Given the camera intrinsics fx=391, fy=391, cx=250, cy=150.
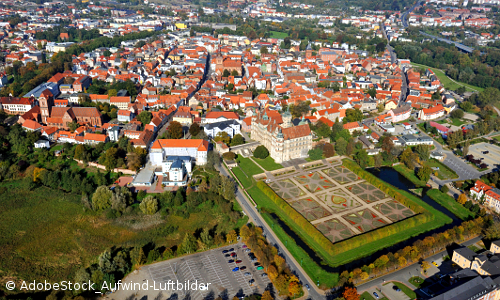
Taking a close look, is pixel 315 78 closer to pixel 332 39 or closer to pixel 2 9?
pixel 332 39

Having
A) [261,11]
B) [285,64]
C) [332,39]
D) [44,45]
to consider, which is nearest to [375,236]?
[285,64]

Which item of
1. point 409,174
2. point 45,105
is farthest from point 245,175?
point 45,105

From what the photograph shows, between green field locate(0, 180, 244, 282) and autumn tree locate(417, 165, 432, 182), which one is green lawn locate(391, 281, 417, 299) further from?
autumn tree locate(417, 165, 432, 182)

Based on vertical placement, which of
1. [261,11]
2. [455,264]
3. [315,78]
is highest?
[261,11]

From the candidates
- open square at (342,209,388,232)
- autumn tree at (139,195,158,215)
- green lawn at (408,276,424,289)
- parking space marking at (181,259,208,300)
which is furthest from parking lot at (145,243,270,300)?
open square at (342,209,388,232)

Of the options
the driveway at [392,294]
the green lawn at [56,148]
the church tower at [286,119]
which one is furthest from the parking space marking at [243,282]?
the green lawn at [56,148]
